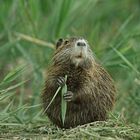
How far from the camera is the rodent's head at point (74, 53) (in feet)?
20.7

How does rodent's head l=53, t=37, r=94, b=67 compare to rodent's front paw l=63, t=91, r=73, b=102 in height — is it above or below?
above

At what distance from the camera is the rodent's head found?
20.7ft

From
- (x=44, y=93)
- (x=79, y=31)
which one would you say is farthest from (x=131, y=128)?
(x=79, y=31)

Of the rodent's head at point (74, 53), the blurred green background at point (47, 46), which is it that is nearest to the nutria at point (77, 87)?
the rodent's head at point (74, 53)

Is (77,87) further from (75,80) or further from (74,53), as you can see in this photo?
(74,53)

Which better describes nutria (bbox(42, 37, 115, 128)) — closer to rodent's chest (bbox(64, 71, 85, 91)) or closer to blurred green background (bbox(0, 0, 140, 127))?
rodent's chest (bbox(64, 71, 85, 91))

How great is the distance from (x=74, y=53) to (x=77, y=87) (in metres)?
0.30

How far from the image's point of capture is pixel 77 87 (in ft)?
21.3

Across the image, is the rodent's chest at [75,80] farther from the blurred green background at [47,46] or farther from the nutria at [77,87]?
the blurred green background at [47,46]

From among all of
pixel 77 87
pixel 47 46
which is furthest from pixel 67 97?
pixel 47 46

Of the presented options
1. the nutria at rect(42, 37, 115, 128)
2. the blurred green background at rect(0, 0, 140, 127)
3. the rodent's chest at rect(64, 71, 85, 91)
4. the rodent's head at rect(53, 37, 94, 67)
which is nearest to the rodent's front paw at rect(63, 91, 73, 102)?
the nutria at rect(42, 37, 115, 128)

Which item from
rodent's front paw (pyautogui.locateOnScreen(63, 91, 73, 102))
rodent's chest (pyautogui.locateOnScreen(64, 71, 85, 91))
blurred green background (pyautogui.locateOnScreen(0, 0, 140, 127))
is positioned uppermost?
blurred green background (pyautogui.locateOnScreen(0, 0, 140, 127))

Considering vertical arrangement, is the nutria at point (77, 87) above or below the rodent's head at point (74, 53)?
below

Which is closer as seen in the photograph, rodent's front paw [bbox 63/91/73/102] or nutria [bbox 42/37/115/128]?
rodent's front paw [bbox 63/91/73/102]
